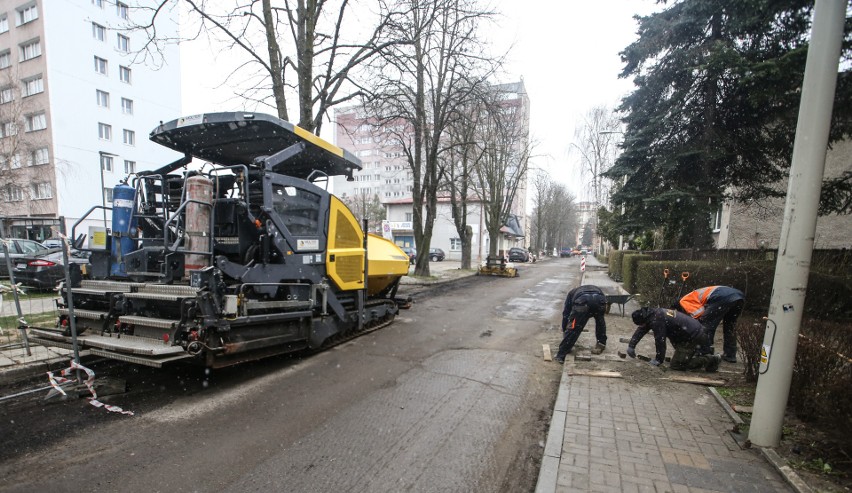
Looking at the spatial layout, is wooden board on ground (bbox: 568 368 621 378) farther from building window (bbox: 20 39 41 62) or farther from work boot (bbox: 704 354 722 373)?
building window (bbox: 20 39 41 62)

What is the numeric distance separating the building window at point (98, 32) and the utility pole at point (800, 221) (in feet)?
135

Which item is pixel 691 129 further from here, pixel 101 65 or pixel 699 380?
pixel 101 65

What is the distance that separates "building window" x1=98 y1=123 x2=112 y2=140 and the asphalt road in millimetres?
34605

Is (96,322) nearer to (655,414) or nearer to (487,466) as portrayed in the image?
(487,466)

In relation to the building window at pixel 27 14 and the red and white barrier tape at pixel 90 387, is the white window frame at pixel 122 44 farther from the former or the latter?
the red and white barrier tape at pixel 90 387

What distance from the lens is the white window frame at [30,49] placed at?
94.4ft

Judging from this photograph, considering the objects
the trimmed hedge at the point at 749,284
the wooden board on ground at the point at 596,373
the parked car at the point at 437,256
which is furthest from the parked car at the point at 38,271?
the parked car at the point at 437,256

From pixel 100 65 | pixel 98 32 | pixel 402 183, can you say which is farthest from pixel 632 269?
pixel 402 183

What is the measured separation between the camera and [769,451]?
3184 mm

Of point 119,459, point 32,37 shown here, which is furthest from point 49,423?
point 32,37

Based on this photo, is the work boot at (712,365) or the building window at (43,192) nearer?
the work boot at (712,365)

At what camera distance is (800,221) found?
313 cm

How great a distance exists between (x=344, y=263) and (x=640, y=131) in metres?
8.68

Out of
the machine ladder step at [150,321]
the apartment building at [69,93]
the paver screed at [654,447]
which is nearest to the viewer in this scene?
the paver screed at [654,447]
